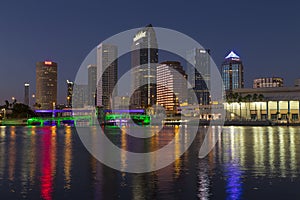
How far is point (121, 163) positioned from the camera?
2442cm

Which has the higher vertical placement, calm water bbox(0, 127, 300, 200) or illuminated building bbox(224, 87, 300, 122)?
illuminated building bbox(224, 87, 300, 122)

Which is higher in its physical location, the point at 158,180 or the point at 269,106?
the point at 269,106

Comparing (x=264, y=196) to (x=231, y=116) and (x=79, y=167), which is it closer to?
(x=79, y=167)

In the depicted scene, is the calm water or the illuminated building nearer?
the calm water

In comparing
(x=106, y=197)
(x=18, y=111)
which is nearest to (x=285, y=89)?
(x=18, y=111)

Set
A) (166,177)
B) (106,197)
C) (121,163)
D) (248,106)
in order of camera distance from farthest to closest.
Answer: (248,106), (121,163), (166,177), (106,197)

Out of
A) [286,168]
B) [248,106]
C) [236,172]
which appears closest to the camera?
[236,172]

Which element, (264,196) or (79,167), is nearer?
(264,196)

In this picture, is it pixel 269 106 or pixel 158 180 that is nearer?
pixel 158 180

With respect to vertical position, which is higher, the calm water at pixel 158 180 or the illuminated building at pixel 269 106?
the illuminated building at pixel 269 106

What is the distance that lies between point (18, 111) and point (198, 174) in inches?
7052

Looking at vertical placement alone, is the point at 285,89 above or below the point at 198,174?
above

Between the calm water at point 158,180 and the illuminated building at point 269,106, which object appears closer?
the calm water at point 158,180

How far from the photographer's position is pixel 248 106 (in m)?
160
